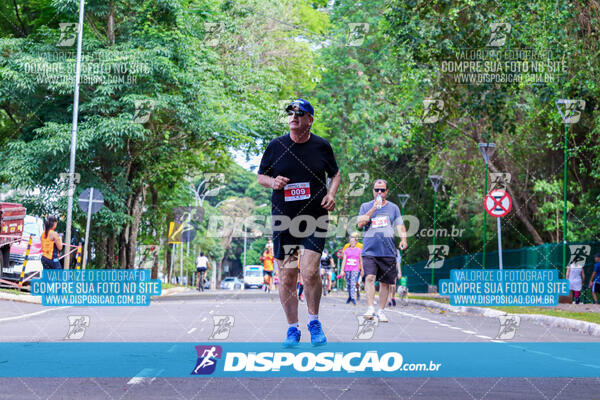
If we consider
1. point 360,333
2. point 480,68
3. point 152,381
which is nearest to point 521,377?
point 152,381

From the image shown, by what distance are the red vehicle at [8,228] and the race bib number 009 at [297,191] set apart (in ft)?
57.4

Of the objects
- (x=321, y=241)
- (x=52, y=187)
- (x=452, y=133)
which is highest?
(x=452, y=133)

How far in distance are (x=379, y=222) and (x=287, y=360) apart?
6165mm

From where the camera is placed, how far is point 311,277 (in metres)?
7.36

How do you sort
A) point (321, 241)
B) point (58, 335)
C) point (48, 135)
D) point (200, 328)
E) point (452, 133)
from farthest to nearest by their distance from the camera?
point (452, 133) < point (48, 135) < point (200, 328) < point (58, 335) < point (321, 241)

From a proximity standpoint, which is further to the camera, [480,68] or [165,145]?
[165,145]

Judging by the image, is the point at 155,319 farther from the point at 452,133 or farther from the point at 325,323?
the point at 452,133

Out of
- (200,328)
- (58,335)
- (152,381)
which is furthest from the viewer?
(200,328)

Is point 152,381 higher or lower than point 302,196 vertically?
lower

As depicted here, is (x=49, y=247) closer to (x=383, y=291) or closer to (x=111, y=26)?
(x=383, y=291)

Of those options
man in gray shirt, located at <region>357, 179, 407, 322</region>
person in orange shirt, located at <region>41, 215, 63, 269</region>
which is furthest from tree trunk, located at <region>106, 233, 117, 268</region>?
man in gray shirt, located at <region>357, 179, 407, 322</region>

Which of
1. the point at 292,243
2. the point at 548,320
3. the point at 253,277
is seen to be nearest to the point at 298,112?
the point at 292,243

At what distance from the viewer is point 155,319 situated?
47.2ft

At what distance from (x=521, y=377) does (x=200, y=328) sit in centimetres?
619
